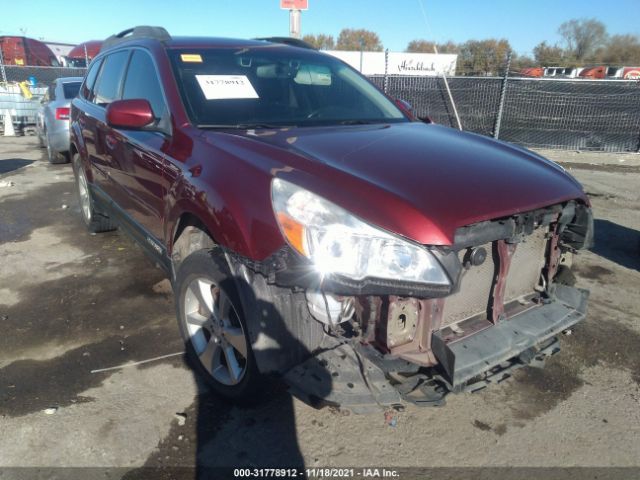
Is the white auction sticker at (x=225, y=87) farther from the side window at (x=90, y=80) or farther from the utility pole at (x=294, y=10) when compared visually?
the utility pole at (x=294, y=10)

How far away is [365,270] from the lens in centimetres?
191

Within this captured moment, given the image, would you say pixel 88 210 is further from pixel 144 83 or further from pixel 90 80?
pixel 144 83

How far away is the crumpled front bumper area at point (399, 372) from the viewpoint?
78.8 inches

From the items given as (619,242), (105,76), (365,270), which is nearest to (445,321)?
(365,270)

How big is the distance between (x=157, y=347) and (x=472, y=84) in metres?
10.7

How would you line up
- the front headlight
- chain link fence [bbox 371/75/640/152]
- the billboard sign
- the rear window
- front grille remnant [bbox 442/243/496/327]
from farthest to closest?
chain link fence [bbox 371/75/640/152] → the billboard sign → the rear window → front grille remnant [bbox 442/243/496/327] → the front headlight

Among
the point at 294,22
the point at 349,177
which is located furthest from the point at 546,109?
the point at 349,177

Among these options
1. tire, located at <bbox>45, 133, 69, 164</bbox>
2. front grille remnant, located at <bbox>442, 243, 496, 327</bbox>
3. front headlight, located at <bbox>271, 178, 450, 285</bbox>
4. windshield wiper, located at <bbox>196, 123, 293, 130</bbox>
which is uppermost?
windshield wiper, located at <bbox>196, 123, 293, 130</bbox>

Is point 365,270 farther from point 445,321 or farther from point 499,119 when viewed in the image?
point 499,119

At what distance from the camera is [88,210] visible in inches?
210

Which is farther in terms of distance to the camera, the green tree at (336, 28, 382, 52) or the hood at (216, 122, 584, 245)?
the green tree at (336, 28, 382, 52)

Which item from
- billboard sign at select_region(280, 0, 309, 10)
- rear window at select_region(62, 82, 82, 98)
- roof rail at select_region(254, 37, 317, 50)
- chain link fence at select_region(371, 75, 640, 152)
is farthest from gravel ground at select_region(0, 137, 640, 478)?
chain link fence at select_region(371, 75, 640, 152)

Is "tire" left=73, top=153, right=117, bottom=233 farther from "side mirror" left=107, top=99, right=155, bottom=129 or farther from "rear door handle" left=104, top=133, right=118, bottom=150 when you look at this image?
"side mirror" left=107, top=99, right=155, bottom=129

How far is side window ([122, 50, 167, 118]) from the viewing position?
3.04m
